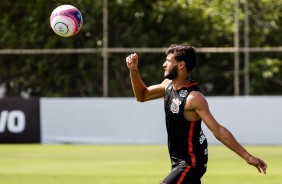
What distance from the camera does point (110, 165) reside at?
675 inches

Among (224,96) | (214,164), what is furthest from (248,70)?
(214,164)

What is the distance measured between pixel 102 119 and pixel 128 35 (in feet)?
10.5

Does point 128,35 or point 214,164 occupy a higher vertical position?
point 128,35

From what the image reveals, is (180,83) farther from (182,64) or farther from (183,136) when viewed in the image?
(183,136)

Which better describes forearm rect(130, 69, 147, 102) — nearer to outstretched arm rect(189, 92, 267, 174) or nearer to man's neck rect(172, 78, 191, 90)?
man's neck rect(172, 78, 191, 90)

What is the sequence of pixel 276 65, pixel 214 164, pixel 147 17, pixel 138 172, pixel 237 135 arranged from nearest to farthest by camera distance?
1. pixel 138 172
2. pixel 214 164
3. pixel 237 135
4. pixel 276 65
5. pixel 147 17

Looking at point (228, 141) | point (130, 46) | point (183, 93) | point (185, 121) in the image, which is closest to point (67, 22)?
point (183, 93)

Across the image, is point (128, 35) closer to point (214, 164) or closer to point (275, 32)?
point (275, 32)

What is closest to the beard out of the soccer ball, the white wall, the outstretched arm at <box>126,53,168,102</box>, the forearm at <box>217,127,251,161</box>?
the outstretched arm at <box>126,53,168,102</box>

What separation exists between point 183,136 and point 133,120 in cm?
1513

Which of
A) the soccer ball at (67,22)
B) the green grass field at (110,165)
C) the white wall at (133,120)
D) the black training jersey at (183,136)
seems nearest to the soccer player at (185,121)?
the black training jersey at (183,136)

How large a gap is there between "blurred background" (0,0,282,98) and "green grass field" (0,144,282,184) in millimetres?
2750

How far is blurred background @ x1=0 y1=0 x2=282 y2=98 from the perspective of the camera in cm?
2447

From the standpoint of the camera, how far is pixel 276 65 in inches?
970
